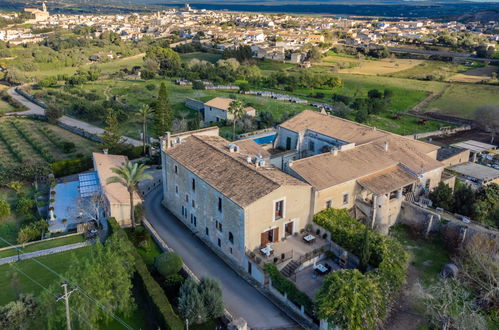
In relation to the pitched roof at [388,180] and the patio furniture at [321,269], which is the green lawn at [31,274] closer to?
the patio furniture at [321,269]

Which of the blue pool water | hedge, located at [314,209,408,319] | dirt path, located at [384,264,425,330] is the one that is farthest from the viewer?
the blue pool water

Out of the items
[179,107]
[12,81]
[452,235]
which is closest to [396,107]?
[179,107]

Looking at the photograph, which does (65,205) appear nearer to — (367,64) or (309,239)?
(309,239)

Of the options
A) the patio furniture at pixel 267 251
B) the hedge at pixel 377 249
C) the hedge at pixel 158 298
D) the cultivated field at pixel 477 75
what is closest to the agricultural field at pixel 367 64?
the cultivated field at pixel 477 75

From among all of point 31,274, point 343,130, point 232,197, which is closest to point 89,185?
point 31,274

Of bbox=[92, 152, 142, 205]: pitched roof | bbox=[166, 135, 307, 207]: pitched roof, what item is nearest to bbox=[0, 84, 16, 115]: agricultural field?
bbox=[92, 152, 142, 205]: pitched roof

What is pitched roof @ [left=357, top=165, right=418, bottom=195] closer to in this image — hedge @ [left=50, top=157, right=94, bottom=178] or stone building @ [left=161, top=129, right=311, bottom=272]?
stone building @ [left=161, top=129, right=311, bottom=272]
